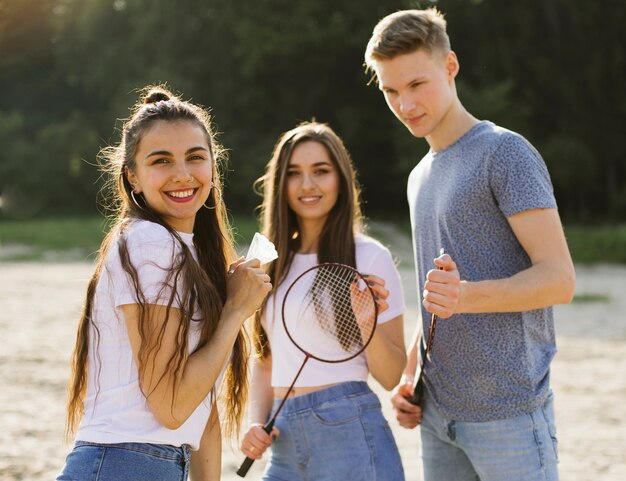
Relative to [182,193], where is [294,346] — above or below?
below

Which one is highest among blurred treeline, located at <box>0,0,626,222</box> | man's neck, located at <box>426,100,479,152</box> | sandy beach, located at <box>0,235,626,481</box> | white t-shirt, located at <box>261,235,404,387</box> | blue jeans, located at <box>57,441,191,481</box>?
blurred treeline, located at <box>0,0,626,222</box>

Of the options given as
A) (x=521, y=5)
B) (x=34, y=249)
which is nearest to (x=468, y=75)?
(x=521, y=5)

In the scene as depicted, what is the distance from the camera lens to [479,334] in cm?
304

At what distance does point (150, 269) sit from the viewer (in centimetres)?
256

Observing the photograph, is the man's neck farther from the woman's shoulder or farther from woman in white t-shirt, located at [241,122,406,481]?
the woman's shoulder

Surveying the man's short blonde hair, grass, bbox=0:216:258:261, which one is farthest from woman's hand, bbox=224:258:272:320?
grass, bbox=0:216:258:261

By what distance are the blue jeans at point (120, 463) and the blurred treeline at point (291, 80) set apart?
29967 millimetres

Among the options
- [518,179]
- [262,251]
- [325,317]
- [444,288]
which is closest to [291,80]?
[325,317]

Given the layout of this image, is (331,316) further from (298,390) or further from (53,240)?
(53,240)

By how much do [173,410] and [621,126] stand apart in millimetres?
35530

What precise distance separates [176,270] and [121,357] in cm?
33

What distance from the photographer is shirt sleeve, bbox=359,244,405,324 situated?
3.71 meters

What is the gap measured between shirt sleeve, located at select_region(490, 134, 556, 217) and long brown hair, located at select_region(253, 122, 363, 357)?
102cm

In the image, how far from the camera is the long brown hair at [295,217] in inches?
149
